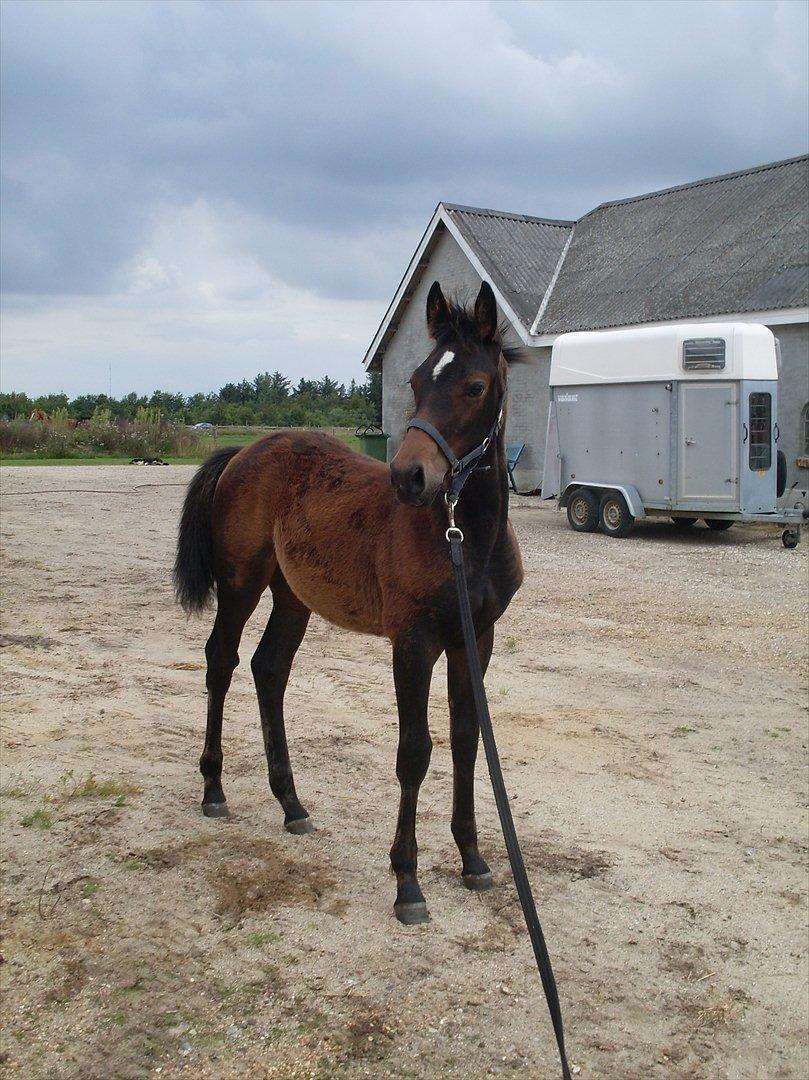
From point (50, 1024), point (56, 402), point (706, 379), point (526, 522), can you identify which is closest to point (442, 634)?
point (50, 1024)

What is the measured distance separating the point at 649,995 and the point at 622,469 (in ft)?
42.1

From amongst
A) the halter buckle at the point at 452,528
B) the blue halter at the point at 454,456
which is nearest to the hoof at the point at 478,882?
the halter buckle at the point at 452,528

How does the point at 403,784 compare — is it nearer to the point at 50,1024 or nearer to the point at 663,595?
the point at 50,1024

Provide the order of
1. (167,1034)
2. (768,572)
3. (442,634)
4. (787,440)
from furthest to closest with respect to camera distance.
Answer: (787,440), (768,572), (442,634), (167,1034)

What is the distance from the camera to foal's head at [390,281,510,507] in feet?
10.9

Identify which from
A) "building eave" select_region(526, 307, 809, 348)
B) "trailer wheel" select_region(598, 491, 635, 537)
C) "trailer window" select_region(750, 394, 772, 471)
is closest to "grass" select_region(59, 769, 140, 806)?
"trailer wheel" select_region(598, 491, 635, 537)

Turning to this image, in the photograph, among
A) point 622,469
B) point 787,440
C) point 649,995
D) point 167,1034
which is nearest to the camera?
point 167,1034

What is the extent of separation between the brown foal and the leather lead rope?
0.15 m

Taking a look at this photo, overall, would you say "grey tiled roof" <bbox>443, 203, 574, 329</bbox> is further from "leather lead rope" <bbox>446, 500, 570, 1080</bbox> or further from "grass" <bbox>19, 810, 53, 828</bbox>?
"leather lead rope" <bbox>446, 500, 570, 1080</bbox>

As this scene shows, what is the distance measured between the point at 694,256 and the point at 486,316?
63.3 ft

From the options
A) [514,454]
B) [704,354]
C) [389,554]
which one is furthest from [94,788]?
[514,454]

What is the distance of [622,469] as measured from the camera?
15.8m

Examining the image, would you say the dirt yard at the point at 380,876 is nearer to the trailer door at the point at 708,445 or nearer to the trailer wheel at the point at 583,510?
the trailer door at the point at 708,445

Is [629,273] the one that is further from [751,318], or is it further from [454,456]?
[454,456]
